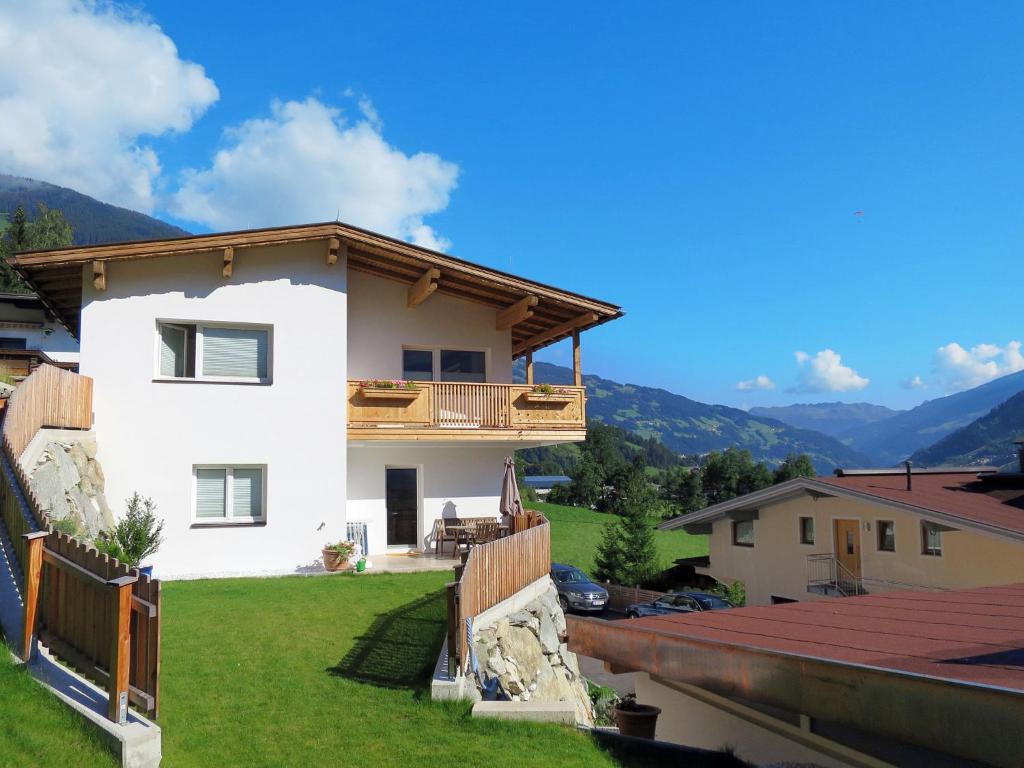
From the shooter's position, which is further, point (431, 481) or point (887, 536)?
point (887, 536)

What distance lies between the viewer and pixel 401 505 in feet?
62.0

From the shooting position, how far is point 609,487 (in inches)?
3248

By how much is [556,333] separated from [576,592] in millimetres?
11329

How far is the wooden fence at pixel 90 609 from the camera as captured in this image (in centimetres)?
512

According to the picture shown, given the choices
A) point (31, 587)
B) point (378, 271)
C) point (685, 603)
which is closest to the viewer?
point (31, 587)

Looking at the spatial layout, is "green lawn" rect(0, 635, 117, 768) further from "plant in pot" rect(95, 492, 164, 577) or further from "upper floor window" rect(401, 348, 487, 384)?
"upper floor window" rect(401, 348, 487, 384)

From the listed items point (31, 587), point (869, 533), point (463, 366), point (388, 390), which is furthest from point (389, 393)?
point (869, 533)

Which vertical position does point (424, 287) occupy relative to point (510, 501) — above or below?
above

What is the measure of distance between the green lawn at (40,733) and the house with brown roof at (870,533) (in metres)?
18.9

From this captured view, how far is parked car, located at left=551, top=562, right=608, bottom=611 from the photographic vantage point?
27422 millimetres

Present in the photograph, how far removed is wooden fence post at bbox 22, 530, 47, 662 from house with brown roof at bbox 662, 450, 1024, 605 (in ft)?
62.7

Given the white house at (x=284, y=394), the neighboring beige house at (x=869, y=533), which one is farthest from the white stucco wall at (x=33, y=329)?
the neighboring beige house at (x=869, y=533)

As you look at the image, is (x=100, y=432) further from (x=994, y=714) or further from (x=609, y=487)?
(x=609, y=487)

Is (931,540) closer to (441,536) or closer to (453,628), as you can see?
(441,536)
